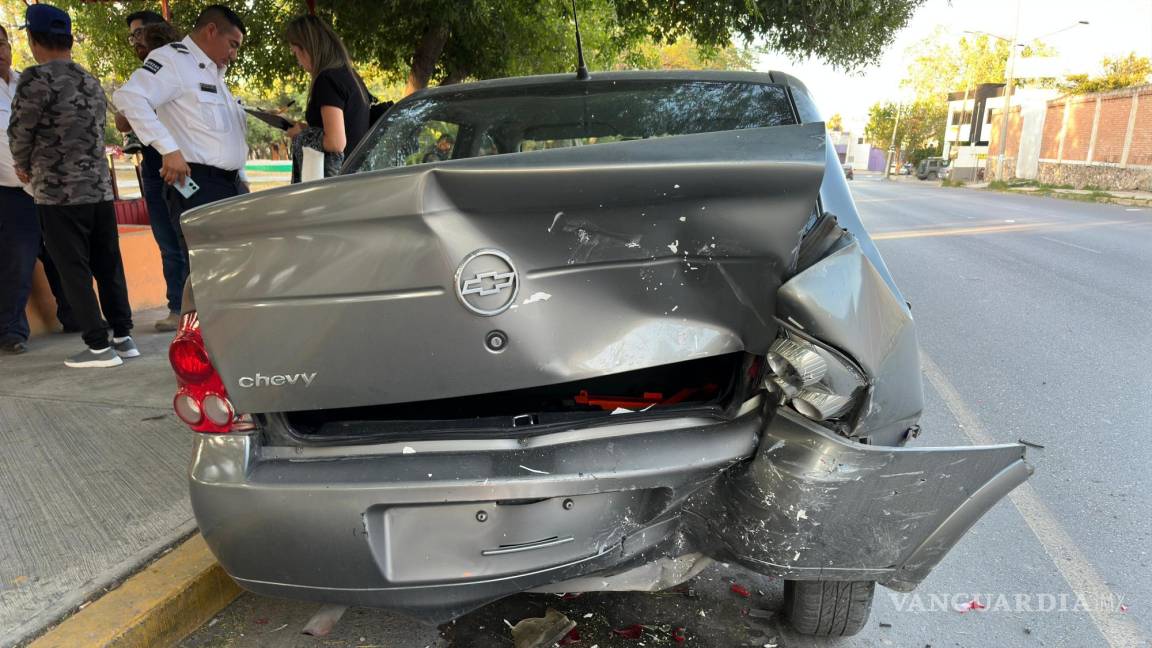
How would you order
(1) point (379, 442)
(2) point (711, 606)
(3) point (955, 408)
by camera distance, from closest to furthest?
(1) point (379, 442) < (2) point (711, 606) < (3) point (955, 408)

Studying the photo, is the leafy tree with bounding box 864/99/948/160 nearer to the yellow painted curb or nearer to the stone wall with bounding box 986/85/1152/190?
the stone wall with bounding box 986/85/1152/190

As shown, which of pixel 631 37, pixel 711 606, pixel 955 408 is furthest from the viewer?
pixel 631 37

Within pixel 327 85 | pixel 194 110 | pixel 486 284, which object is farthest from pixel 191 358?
pixel 194 110

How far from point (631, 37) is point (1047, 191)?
2426 cm

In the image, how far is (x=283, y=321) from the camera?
5.94 ft

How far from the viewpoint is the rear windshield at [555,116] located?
2.96 metres

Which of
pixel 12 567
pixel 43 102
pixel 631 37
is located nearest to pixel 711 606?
pixel 12 567

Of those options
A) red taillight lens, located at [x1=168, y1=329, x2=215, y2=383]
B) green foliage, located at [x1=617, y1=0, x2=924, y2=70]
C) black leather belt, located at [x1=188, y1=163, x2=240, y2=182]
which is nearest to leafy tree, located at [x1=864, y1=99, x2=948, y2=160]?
green foliage, located at [x1=617, y1=0, x2=924, y2=70]

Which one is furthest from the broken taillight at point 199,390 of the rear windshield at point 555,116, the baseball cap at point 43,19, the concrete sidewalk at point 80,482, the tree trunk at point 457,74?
the tree trunk at point 457,74

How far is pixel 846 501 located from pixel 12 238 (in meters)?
5.84

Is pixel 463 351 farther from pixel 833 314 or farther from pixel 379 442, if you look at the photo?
pixel 833 314

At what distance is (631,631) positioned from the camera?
246 cm

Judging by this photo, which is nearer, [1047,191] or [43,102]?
[43,102]

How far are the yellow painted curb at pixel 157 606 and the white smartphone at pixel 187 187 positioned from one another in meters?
2.45
